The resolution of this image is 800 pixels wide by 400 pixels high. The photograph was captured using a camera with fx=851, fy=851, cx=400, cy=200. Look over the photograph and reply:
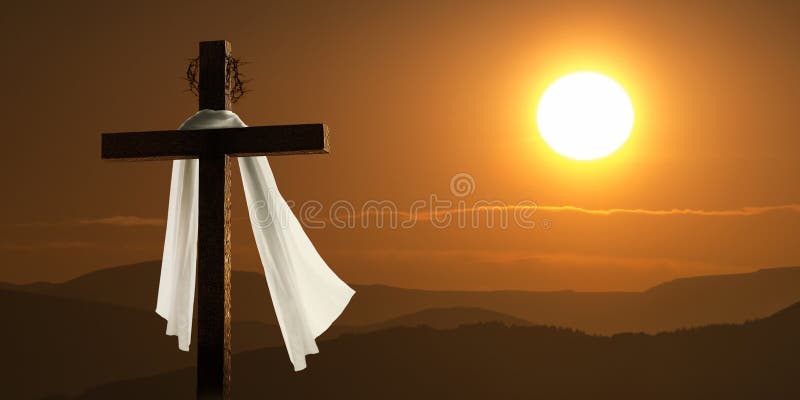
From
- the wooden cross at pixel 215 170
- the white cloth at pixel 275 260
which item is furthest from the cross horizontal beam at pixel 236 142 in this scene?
the white cloth at pixel 275 260

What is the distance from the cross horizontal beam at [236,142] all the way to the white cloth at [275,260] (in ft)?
0.46

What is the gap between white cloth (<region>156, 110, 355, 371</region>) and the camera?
12.4 feet

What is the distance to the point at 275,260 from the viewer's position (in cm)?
382

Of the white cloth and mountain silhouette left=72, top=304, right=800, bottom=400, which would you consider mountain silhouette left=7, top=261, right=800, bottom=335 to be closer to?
mountain silhouette left=72, top=304, right=800, bottom=400

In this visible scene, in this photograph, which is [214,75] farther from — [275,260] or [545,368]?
[545,368]

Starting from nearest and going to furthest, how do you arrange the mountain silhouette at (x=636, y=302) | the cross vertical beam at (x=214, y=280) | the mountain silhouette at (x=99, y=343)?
1. the cross vertical beam at (x=214, y=280)
2. the mountain silhouette at (x=636, y=302)
3. the mountain silhouette at (x=99, y=343)

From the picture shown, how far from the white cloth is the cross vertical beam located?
19cm


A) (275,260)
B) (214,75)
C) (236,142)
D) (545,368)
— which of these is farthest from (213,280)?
(545,368)

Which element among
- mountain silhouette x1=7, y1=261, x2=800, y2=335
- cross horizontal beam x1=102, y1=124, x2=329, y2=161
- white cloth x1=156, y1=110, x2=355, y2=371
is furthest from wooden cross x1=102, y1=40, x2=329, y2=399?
mountain silhouette x1=7, y1=261, x2=800, y2=335

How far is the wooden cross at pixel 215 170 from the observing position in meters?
3.53

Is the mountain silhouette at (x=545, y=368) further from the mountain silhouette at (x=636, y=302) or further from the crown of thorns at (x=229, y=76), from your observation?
the crown of thorns at (x=229, y=76)

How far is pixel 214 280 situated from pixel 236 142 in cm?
59

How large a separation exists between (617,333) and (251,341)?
296 cm

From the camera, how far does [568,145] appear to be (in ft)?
22.1
